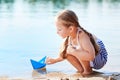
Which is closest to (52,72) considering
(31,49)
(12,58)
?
(12,58)

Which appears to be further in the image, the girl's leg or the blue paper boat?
the blue paper boat

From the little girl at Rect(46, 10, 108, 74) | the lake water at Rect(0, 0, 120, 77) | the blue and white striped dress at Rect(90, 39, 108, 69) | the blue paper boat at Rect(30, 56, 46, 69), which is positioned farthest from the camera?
the lake water at Rect(0, 0, 120, 77)

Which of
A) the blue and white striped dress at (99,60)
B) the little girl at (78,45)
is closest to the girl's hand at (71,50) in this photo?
the little girl at (78,45)

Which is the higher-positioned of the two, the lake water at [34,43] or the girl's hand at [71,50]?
the girl's hand at [71,50]

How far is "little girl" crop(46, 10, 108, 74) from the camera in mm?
5180

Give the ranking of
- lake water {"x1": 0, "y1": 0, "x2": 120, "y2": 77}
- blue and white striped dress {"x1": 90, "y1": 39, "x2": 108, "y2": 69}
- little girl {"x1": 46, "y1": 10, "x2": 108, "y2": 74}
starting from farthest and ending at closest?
1. lake water {"x1": 0, "y1": 0, "x2": 120, "y2": 77}
2. blue and white striped dress {"x1": 90, "y1": 39, "x2": 108, "y2": 69}
3. little girl {"x1": 46, "y1": 10, "x2": 108, "y2": 74}

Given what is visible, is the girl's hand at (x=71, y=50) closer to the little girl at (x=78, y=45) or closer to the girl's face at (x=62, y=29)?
the little girl at (x=78, y=45)

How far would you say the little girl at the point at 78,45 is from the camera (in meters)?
5.18

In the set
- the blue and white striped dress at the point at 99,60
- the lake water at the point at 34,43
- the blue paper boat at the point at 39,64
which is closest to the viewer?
the blue and white striped dress at the point at 99,60

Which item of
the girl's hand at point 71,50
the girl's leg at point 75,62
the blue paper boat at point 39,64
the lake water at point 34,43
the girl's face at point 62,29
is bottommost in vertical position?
Result: the lake water at point 34,43

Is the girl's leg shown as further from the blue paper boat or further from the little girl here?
the blue paper boat

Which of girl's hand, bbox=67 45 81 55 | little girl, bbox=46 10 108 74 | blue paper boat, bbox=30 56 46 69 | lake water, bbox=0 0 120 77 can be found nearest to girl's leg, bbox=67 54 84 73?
little girl, bbox=46 10 108 74

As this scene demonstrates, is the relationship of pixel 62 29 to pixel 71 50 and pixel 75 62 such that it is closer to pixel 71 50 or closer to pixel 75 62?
pixel 71 50

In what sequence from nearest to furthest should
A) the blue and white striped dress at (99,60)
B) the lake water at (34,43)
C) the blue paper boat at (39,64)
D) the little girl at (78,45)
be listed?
the little girl at (78,45)
the blue and white striped dress at (99,60)
the blue paper boat at (39,64)
the lake water at (34,43)
